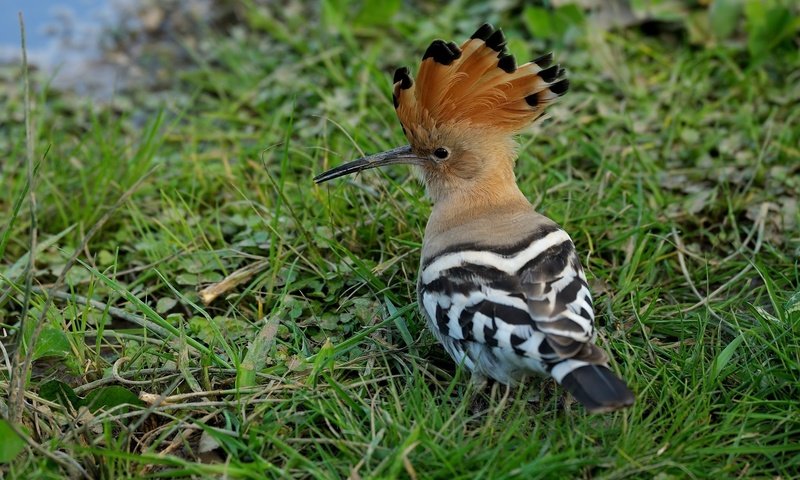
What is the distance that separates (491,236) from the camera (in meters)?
2.47

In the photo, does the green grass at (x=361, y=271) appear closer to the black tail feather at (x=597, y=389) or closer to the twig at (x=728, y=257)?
the twig at (x=728, y=257)

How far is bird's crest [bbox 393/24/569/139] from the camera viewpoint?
250 cm

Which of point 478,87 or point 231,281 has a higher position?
point 478,87

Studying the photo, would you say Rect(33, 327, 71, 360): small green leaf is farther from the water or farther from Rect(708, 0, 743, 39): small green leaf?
Rect(708, 0, 743, 39): small green leaf

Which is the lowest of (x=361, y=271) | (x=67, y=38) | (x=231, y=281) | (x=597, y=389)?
(x=597, y=389)

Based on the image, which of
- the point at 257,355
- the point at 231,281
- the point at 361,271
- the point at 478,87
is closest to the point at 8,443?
the point at 257,355

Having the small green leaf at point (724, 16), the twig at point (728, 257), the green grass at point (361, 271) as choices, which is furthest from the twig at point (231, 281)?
the small green leaf at point (724, 16)

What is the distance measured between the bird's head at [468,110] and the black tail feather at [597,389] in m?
0.84

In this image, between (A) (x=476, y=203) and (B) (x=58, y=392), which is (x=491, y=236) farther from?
(B) (x=58, y=392)

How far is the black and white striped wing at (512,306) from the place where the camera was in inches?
82.5

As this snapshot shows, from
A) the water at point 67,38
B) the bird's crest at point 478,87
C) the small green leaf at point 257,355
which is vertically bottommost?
the small green leaf at point 257,355

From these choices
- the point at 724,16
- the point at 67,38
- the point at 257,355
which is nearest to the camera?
the point at 257,355

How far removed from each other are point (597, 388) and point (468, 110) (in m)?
1.01

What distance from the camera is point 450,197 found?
8.96 ft
